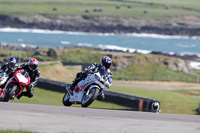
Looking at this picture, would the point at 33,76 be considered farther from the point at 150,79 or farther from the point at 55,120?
the point at 150,79

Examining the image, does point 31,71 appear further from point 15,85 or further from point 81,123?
point 81,123

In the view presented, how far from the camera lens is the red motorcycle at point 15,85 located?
49.7 feet

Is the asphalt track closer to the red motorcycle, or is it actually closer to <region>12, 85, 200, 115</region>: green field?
the red motorcycle

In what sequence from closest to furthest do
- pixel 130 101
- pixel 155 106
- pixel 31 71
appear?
pixel 31 71
pixel 155 106
pixel 130 101

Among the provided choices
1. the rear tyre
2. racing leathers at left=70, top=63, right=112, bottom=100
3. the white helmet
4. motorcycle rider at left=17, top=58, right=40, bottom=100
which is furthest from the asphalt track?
the white helmet

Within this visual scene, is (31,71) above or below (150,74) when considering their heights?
above

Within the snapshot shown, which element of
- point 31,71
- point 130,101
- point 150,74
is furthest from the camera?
point 150,74

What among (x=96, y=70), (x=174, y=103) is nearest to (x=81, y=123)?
(x=96, y=70)

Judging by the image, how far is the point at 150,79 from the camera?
57.4 metres

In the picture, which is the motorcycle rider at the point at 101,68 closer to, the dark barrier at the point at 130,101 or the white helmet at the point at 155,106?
the white helmet at the point at 155,106

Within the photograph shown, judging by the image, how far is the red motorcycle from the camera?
49.7ft

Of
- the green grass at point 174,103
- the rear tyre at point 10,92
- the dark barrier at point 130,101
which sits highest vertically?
the rear tyre at point 10,92

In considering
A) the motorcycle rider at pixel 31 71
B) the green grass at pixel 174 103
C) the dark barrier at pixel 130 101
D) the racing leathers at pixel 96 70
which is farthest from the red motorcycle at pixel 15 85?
the green grass at pixel 174 103

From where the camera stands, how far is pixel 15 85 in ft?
50.4
